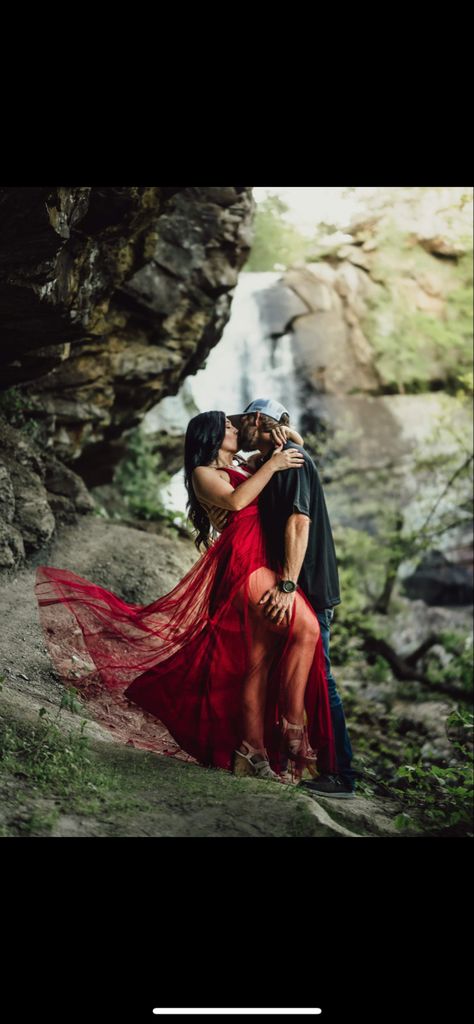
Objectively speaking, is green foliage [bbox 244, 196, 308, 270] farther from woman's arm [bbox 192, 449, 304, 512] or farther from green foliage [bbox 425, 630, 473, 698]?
woman's arm [bbox 192, 449, 304, 512]

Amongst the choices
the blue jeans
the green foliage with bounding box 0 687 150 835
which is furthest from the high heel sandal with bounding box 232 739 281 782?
the green foliage with bounding box 0 687 150 835

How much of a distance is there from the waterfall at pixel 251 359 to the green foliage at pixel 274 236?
52cm

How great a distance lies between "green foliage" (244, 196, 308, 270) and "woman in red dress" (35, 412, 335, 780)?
12.2m

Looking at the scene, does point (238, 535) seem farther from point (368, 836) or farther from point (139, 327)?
point (139, 327)

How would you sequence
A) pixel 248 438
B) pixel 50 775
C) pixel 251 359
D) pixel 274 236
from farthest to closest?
1. pixel 274 236
2. pixel 251 359
3. pixel 248 438
4. pixel 50 775

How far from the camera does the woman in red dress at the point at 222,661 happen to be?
14.1 ft

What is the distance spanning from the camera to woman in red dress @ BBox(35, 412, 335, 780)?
4312mm

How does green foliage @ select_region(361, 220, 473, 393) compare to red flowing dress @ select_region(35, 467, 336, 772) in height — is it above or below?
above

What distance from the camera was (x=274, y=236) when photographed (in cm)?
1614

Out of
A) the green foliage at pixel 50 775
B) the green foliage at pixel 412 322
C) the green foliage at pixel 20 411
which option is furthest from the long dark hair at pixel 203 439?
the green foliage at pixel 412 322

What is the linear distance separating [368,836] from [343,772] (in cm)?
58

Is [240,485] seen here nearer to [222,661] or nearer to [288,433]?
[288,433]

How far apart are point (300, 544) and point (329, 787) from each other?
1.18 m

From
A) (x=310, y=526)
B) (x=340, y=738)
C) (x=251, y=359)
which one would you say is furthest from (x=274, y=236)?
(x=340, y=738)
